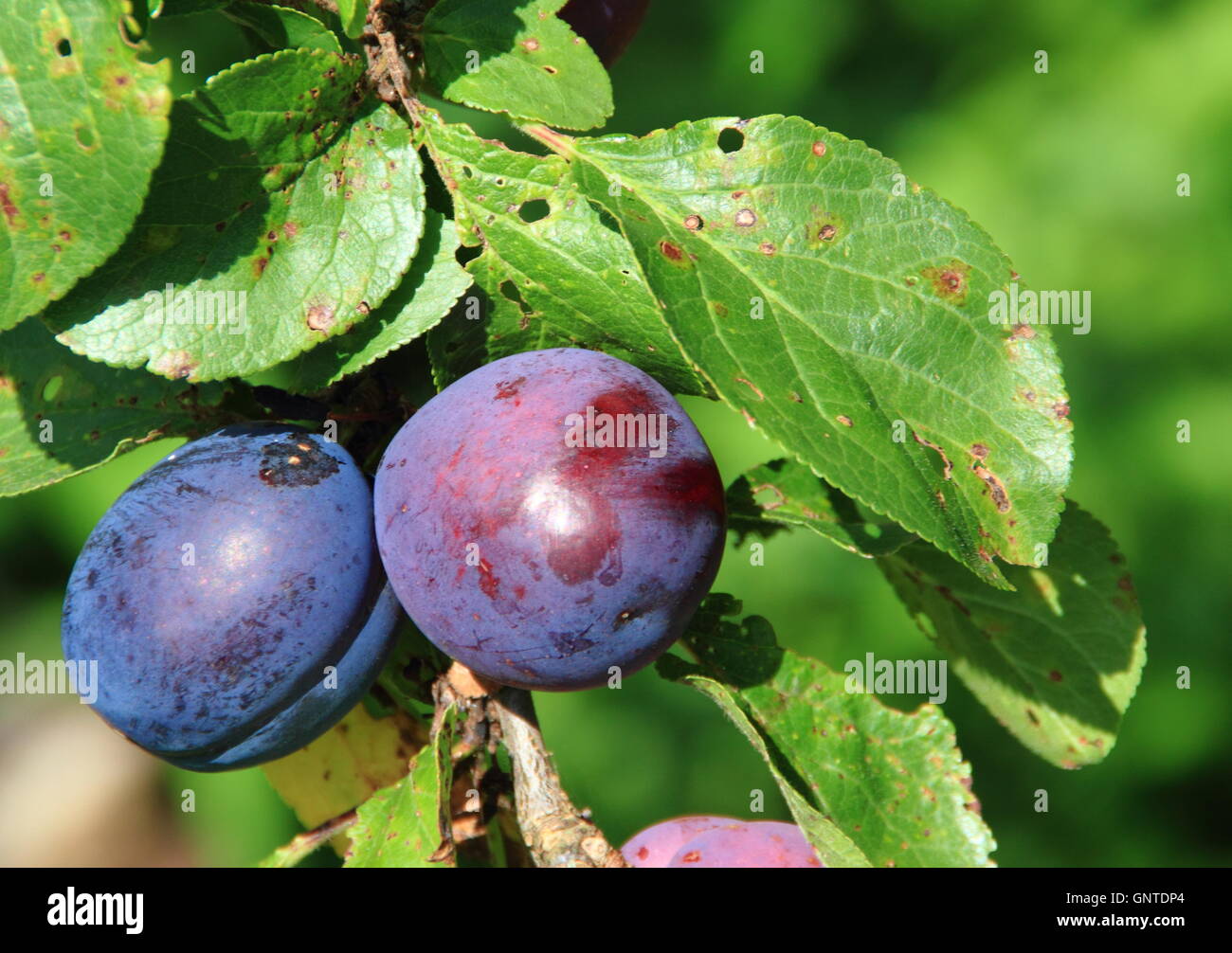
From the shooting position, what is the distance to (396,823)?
2.72 ft

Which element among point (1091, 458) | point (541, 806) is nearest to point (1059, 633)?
point (541, 806)

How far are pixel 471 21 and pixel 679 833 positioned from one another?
730 millimetres

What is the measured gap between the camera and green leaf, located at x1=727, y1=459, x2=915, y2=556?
92 centimetres

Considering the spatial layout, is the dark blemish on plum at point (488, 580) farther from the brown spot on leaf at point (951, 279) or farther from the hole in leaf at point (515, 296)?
the brown spot on leaf at point (951, 279)

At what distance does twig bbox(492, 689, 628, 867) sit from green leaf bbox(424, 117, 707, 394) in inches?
11.3

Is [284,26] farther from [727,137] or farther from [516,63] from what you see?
[727,137]

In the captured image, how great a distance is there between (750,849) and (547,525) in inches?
17.1

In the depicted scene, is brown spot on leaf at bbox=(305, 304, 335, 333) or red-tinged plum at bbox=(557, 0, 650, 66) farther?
red-tinged plum at bbox=(557, 0, 650, 66)

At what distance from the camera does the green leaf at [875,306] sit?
2.41ft

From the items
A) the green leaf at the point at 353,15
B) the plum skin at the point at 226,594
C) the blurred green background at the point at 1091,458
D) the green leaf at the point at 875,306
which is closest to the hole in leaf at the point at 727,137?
the green leaf at the point at 875,306

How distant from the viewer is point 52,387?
87 centimetres

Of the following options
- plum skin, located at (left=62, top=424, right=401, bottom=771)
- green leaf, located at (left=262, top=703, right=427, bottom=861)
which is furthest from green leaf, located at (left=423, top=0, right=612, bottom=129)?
green leaf, located at (left=262, top=703, right=427, bottom=861)

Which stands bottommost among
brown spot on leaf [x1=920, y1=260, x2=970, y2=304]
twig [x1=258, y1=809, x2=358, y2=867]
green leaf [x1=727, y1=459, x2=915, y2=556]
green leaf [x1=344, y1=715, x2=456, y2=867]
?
twig [x1=258, y1=809, x2=358, y2=867]

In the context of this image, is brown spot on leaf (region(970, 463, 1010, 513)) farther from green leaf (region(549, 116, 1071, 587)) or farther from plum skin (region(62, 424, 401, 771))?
plum skin (region(62, 424, 401, 771))
